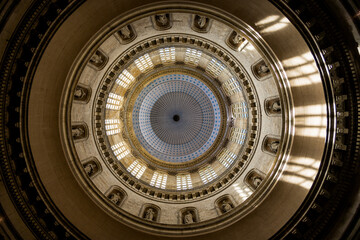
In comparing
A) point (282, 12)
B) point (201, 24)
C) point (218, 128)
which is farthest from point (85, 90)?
point (218, 128)

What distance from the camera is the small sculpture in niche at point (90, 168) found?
1625 centimetres

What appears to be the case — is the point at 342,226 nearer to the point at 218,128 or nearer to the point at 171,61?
the point at 218,128

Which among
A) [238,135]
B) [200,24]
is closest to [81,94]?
[200,24]

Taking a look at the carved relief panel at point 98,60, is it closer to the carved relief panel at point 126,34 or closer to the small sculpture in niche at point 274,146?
the carved relief panel at point 126,34

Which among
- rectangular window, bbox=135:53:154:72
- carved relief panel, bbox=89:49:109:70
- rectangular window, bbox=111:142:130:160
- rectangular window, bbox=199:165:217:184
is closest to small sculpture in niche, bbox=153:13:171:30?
rectangular window, bbox=135:53:154:72

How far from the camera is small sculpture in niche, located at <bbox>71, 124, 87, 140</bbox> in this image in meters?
15.6

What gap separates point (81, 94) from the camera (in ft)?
52.6

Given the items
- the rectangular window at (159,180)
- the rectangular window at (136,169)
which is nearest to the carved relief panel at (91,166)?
A: the rectangular window at (136,169)

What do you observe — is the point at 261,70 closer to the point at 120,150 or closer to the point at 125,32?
the point at 125,32

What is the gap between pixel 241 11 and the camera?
12789mm

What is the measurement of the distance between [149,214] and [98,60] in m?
14.0

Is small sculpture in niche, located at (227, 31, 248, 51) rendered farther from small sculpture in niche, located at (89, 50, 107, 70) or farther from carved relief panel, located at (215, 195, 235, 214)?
carved relief panel, located at (215, 195, 235, 214)

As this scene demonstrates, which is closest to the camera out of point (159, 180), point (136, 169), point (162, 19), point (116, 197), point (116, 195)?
point (162, 19)

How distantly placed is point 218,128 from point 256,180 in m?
12.7
